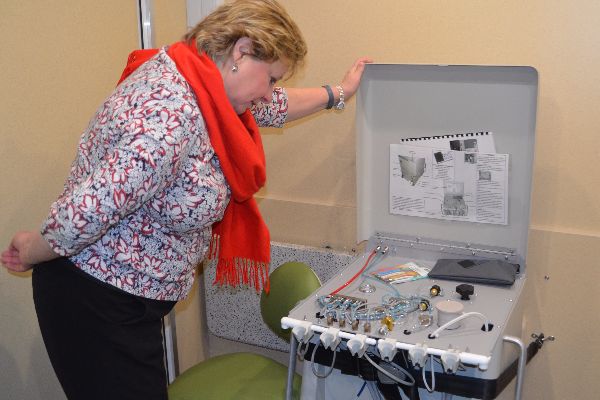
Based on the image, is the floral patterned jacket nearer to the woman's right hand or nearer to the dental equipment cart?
the woman's right hand

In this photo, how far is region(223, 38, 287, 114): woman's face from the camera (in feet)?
4.11

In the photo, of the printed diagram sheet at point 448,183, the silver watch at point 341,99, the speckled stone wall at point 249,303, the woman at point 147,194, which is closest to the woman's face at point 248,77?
the woman at point 147,194

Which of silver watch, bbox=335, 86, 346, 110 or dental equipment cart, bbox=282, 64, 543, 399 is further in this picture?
silver watch, bbox=335, 86, 346, 110

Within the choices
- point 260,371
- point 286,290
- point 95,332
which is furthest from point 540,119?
point 95,332

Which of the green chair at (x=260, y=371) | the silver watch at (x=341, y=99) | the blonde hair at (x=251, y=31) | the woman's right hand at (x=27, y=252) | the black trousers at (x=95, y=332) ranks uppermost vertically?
the blonde hair at (x=251, y=31)

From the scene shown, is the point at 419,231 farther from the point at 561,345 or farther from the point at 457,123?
the point at 561,345

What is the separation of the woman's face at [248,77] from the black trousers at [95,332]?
0.45m

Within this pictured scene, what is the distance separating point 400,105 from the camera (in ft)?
5.70

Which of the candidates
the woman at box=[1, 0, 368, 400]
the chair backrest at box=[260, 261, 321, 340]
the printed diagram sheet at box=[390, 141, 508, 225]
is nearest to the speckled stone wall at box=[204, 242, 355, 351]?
the chair backrest at box=[260, 261, 321, 340]

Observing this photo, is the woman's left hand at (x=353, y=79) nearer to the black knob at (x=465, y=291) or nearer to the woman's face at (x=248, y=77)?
the woman's face at (x=248, y=77)

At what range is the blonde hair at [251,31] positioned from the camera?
1.22 meters

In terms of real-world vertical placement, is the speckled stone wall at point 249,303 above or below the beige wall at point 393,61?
below

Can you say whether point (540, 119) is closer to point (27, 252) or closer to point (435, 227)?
point (435, 227)

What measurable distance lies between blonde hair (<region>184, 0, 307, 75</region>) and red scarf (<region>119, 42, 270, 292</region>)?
0.10ft
